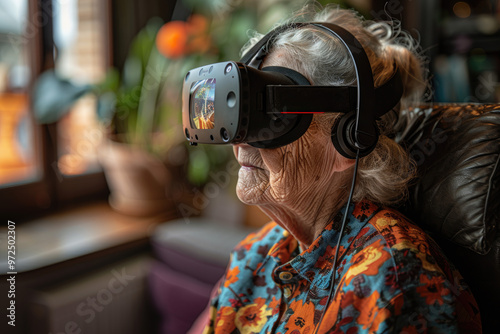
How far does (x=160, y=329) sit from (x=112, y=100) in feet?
3.17

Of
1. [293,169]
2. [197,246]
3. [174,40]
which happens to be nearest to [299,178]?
[293,169]

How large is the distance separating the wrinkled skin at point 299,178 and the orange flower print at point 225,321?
0.22 metres

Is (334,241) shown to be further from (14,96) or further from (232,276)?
(14,96)

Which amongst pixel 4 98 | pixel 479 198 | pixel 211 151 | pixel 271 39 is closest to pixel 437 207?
pixel 479 198

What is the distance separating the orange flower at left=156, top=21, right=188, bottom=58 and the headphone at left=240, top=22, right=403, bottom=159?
1054 mm

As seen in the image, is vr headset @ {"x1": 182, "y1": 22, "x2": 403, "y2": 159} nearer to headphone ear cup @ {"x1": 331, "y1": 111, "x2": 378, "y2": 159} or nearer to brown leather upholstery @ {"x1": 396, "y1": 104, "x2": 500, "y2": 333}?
headphone ear cup @ {"x1": 331, "y1": 111, "x2": 378, "y2": 159}

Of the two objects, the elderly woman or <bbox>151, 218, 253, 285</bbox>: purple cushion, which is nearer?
the elderly woman

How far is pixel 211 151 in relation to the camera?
1904 millimetres

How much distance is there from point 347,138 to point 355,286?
0.76 feet

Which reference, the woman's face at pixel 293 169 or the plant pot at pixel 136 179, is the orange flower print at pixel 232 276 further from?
the plant pot at pixel 136 179

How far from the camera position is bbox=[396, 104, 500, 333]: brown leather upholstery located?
2.27 feet

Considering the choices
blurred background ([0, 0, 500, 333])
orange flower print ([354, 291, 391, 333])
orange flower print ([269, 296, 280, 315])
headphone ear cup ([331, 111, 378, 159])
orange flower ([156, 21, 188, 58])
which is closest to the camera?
orange flower print ([354, 291, 391, 333])

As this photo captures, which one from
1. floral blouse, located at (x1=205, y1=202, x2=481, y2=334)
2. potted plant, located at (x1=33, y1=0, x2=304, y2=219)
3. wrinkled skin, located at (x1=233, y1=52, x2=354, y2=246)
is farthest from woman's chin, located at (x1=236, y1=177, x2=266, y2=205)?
potted plant, located at (x1=33, y1=0, x2=304, y2=219)

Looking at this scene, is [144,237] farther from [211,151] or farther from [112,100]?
[112,100]
